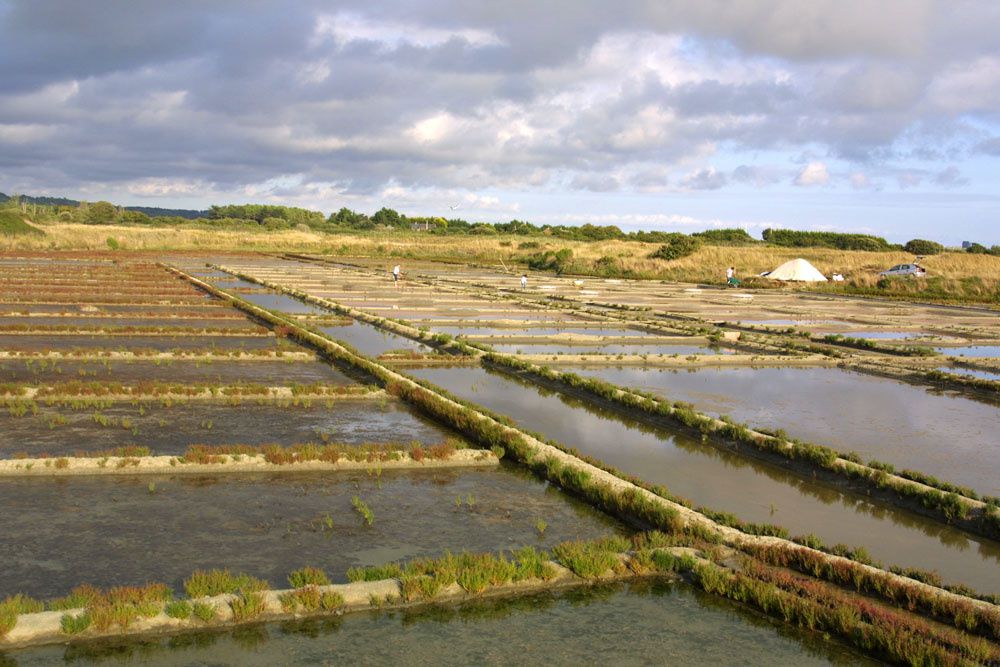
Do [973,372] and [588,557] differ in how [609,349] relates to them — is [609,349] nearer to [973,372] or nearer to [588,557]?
[973,372]

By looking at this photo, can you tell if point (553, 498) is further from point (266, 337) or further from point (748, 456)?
point (266, 337)

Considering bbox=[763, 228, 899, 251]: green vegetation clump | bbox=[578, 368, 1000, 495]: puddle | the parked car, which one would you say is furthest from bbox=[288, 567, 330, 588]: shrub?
bbox=[763, 228, 899, 251]: green vegetation clump

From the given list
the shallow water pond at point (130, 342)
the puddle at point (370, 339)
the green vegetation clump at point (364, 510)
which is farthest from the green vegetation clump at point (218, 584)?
the shallow water pond at point (130, 342)

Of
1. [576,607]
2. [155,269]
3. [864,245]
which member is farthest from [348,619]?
[864,245]

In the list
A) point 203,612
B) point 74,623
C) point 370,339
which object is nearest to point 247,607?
point 203,612

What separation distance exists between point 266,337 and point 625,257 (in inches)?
1678

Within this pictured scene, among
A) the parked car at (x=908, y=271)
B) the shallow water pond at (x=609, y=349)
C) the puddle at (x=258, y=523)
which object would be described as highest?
the parked car at (x=908, y=271)

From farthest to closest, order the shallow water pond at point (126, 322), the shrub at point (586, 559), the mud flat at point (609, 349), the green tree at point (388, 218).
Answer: the green tree at point (388, 218) < the shallow water pond at point (126, 322) < the mud flat at point (609, 349) < the shrub at point (586, 559)

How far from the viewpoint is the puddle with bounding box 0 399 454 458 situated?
8.76 metres

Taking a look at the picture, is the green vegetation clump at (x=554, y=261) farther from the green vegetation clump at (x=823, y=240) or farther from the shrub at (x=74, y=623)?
the shrub at (x=74, y=623)

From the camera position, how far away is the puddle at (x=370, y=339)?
55.8 ft

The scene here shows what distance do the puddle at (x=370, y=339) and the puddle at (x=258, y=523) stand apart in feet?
27.0

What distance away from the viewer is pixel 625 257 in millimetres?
58375

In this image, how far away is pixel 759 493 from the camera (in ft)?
26.8
